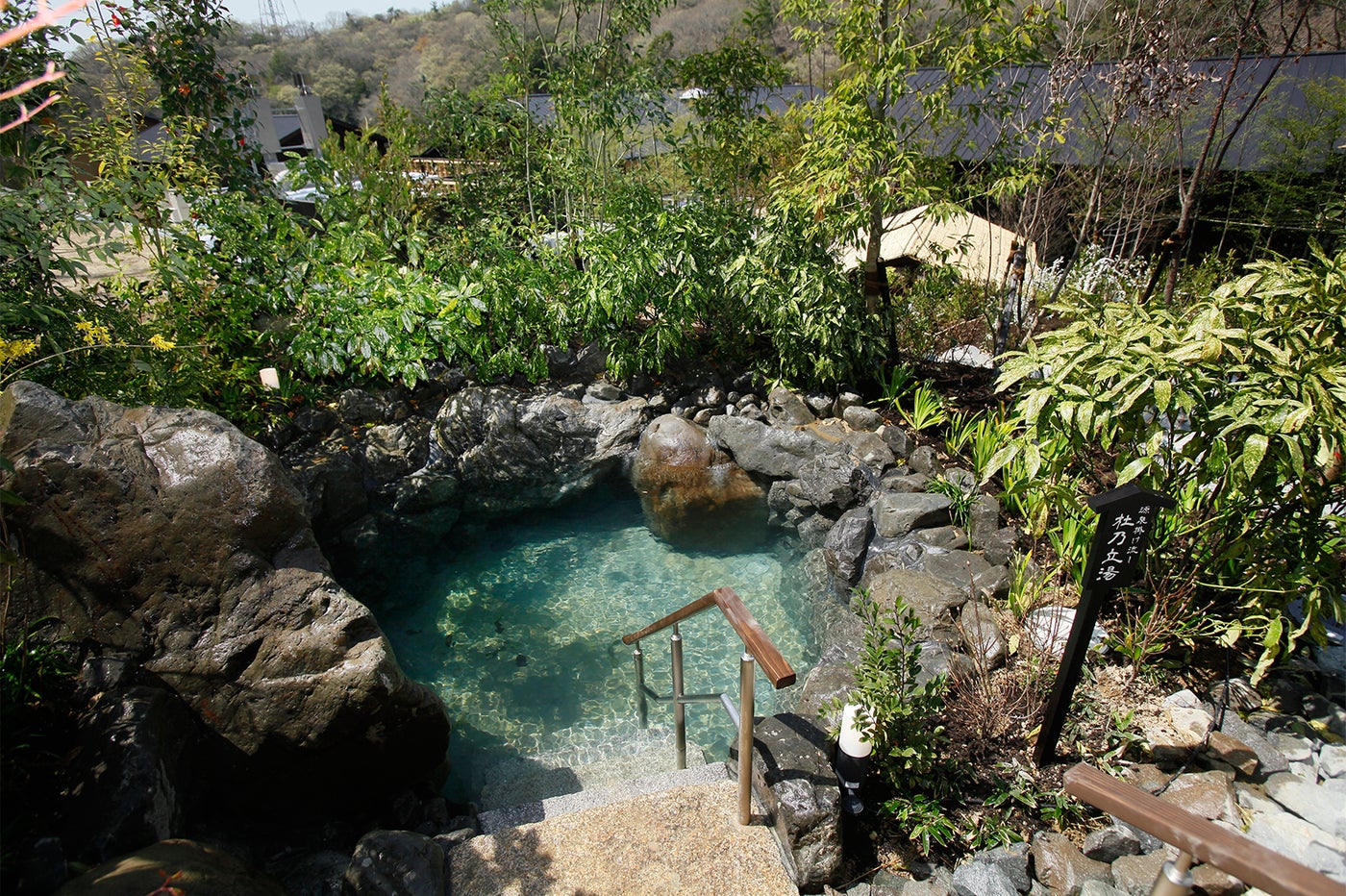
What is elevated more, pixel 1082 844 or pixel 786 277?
pixel 786 277

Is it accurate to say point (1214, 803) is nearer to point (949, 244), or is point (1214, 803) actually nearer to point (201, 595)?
point (201, 595)

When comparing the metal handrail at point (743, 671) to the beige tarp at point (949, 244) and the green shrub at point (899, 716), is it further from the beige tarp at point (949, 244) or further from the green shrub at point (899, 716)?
the beige tarp at point (949, 244)

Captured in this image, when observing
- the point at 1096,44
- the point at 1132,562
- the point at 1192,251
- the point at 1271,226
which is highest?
the point at 1096,44

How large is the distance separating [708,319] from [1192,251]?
8.12 m

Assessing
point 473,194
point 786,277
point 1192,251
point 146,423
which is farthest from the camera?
point 1192,251

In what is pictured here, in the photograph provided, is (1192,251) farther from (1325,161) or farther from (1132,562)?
(1132,562)

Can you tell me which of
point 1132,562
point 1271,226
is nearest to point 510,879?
point 1132,562

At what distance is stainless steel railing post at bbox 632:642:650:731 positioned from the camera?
405cm

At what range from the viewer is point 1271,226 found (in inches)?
340

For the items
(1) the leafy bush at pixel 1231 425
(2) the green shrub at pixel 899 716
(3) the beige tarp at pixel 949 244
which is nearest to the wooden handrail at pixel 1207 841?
(2) the green shrub at pixel 899 716

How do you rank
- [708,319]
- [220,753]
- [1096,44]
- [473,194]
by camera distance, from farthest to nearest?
[473,194]
[708,319]
[1096,44]
[220,753]

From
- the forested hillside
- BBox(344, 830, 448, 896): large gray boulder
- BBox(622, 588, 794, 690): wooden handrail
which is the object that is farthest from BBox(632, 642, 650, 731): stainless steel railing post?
the forested hillside

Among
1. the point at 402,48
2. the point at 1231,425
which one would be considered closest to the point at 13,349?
the point at 1231,425

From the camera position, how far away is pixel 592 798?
130 inches
